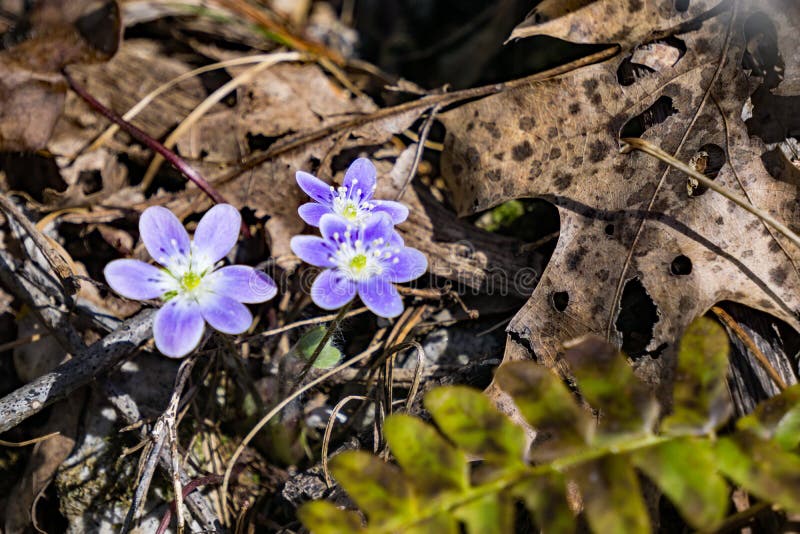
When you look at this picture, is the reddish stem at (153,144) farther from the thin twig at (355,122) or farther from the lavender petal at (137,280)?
the lavender petal at (137,280)

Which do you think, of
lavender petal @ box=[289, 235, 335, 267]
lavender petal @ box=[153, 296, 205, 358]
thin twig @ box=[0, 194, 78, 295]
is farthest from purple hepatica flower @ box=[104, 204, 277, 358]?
thin twig @ box=[0, 194, 78, 295]

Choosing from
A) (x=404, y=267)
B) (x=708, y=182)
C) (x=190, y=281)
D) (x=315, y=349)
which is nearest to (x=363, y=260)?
(x=404, y=267)

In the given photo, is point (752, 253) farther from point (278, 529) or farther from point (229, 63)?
point (229, 63)

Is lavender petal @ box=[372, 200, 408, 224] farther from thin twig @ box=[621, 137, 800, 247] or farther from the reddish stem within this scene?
thin twig @ box=[621, 137, 800, 247]

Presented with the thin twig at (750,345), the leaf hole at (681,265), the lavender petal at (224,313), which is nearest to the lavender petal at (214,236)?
the lavender petal at (224,313)

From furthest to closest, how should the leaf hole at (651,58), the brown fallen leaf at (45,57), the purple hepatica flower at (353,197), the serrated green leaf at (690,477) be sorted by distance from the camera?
the brown fallen leaf at (45,57), the leaf hole at (651,58), the purple hepatica flower at (353,197), the serrated green leaf at (690,477)

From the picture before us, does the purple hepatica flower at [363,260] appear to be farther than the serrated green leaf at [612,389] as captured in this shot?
Yes
